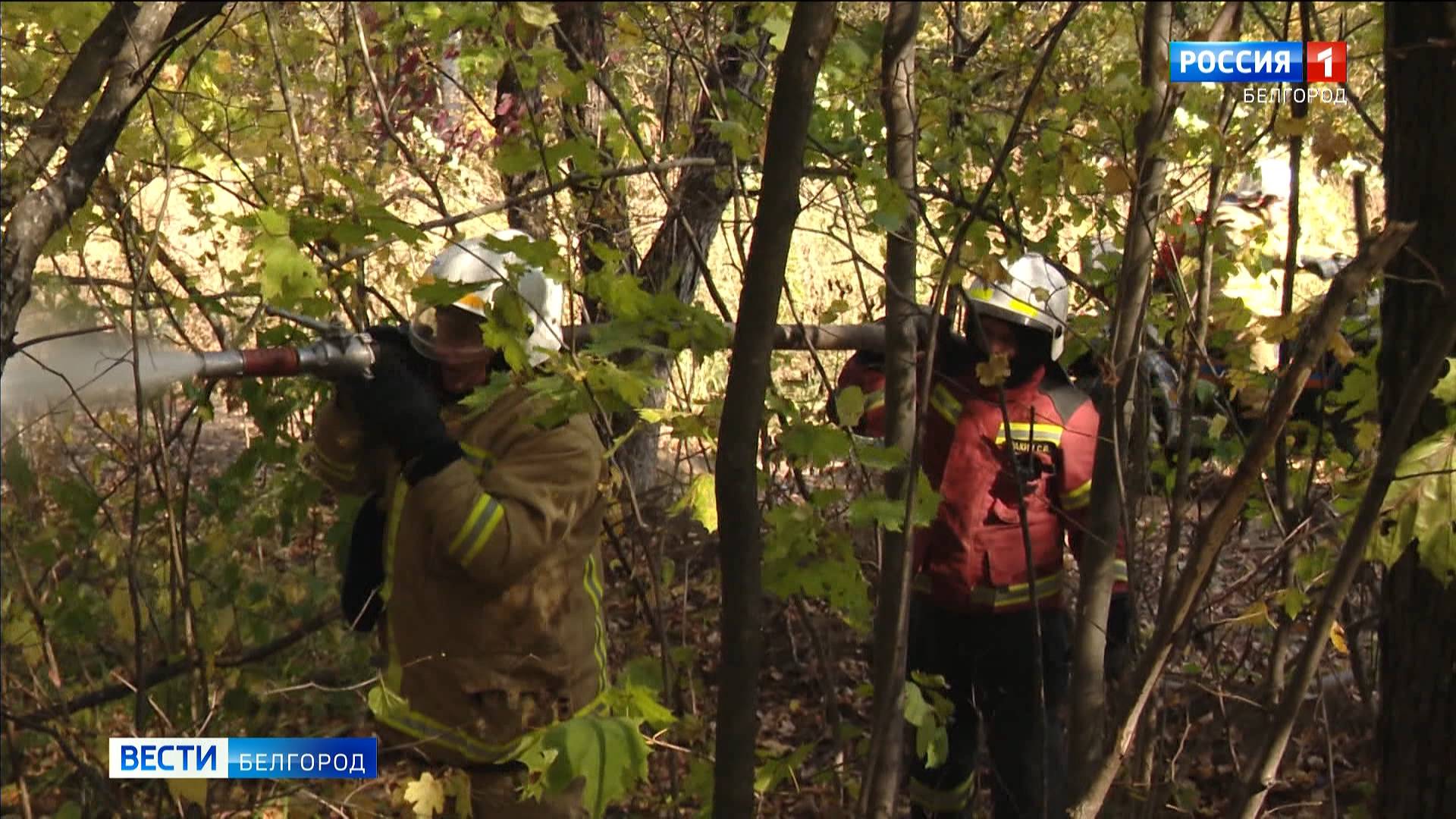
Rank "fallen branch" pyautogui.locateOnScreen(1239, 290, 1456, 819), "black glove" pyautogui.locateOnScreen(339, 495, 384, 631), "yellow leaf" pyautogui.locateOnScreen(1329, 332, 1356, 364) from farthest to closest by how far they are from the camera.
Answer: "black glove" pyautogui.locateOnScreen(339, 495, 384, 631) < "yellow leaf" pyautogui.locateOnScreen(1329, 332, 1356, 364) < "fallen branch" pyautogui.locateOnScreen(1239, 290, 1456, 819)

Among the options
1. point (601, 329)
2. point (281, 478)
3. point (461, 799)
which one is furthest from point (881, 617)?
point (281, 478)

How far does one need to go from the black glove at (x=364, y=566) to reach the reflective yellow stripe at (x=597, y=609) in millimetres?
483

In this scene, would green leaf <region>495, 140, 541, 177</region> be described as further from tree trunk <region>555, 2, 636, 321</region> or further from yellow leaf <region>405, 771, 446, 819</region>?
yellow leaf <region>405, 771, 446, 819</region>

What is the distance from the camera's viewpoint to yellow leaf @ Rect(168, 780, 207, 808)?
8.61 ft

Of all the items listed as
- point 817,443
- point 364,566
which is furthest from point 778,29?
point 364,566

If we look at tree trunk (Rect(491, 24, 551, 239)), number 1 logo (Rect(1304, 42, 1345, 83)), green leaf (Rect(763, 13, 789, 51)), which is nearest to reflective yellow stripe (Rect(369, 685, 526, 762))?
tree trunk (Rect(491, 24, 551, 239))

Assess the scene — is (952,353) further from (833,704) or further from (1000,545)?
(833,704)

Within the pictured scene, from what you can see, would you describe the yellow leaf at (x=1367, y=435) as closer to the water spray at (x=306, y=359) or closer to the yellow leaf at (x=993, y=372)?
the yellow leaf at (x=993, y=372)

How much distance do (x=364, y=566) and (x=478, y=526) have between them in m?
0.52

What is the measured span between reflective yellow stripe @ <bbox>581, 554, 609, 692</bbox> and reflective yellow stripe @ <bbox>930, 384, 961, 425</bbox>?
1.39 metres

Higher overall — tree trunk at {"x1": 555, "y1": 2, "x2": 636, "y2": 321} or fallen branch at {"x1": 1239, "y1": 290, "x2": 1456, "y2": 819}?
tree trunk at {"x1": 555, "y1": 2, "x2": 636, "y2": 321}

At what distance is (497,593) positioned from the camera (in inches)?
120

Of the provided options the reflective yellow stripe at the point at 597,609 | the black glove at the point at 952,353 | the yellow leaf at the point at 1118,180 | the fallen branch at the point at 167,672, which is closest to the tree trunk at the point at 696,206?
the reflective yellow stripe at the point at 597,609

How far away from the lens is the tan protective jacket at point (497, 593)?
2955 mm
